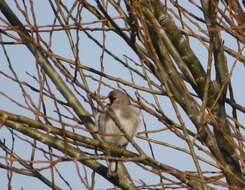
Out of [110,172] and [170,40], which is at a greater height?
[170,40]

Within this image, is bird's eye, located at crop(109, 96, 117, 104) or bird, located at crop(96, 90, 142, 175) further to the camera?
bird's eye, located at crop(109, 96, 117, 104)

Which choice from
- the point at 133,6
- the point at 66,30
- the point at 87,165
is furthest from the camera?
the point at 66,30

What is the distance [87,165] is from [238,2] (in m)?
1.38

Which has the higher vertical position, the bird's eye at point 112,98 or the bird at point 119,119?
the bird's eye at point 112,98

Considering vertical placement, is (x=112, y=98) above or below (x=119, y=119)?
above

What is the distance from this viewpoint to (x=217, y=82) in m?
3.63

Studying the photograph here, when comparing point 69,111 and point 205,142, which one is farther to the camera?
A: point 69,111

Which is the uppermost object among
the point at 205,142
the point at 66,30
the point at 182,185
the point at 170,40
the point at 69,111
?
the point at 66,30

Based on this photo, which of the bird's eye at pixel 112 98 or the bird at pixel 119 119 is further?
the bird's eye at pixel 112 98

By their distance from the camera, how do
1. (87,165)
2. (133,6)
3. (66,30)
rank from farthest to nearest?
(66,30) < (87,165) < (133,6)

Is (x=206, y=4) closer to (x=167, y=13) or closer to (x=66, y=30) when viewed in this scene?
(x=167, y=13)

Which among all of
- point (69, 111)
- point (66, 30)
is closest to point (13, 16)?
point (66, 30)

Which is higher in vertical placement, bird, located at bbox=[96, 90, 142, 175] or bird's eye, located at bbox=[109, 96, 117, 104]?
bird's eye, located at bbox=[109, 96, 117, 104]

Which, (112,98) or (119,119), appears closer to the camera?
(119,119)
